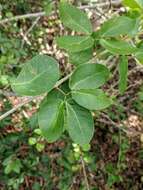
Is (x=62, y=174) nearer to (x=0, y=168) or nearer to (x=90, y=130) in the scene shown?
(x=0, y=168)

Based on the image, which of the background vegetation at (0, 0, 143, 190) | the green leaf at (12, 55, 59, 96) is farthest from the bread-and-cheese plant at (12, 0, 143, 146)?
the background vegetation at (0, 0, 143, 190)

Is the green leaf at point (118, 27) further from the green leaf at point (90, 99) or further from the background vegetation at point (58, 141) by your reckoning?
the background vegetation at point (58, 141)

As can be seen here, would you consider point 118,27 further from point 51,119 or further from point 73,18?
point 51,119

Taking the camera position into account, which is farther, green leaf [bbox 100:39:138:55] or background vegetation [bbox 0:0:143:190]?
background vegetation [bbox 0:0:143:190]

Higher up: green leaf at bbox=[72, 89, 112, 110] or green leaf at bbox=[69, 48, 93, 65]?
green leaf at bbox=[69, 48, 93, 65]

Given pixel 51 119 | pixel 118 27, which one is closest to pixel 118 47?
Answer: pixel 118 27

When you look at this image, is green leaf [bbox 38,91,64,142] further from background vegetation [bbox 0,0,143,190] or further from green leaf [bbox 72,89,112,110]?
background vegetation [bbox 0,0,143,190]

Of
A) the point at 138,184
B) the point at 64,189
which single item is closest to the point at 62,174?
the point at 64,189
